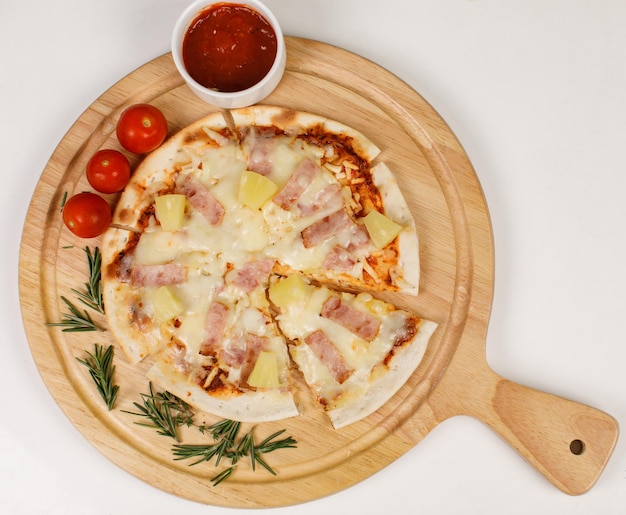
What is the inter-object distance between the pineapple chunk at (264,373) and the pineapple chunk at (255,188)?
0.97 metres

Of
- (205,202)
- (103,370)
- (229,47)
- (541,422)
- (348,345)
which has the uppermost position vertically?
(229,47)

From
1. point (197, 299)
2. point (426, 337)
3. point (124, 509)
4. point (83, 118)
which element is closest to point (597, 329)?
point (426, 337)

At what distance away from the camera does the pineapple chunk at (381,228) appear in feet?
13.0

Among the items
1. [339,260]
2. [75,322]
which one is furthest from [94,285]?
[339,260]

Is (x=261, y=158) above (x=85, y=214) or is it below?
above

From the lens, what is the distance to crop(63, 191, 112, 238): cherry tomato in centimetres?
384

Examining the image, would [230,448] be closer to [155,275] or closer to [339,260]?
[155,275]

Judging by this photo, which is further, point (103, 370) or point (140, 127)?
point (103, 370)

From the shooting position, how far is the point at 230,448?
4.05 metres

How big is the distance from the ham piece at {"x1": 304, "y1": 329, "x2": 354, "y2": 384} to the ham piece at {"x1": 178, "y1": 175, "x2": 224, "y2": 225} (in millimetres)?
995

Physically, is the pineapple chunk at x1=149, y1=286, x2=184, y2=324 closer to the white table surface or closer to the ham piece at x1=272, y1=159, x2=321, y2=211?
the ham piece at x1=272, y1=159, x2=321, y2=211

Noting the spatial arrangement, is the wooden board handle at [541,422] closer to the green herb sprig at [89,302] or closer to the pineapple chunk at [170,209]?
the pineapple chunk at [170,209]

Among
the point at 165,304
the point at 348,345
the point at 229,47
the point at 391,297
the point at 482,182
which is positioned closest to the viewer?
the point at 229,47

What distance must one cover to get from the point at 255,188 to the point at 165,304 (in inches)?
35.8
